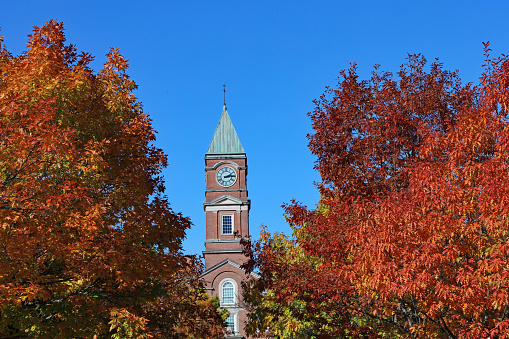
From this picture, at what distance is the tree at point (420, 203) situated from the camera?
959cm

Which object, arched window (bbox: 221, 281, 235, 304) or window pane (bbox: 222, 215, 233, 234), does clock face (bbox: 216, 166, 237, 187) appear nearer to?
window pane (bbox: 222, 215, 233, 234)

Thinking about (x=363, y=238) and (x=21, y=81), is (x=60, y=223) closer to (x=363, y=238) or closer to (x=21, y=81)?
(x=21, y=81)

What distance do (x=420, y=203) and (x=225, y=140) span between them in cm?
6341

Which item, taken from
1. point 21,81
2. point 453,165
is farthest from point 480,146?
point 21,81

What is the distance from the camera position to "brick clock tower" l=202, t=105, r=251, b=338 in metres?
67.8

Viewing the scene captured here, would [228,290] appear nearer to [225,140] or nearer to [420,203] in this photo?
[225,140]

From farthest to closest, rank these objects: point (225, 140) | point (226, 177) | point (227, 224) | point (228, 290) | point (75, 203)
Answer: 1. point (225, 140)
2. point (226, 177)
3. point (227, 224)
4. point (228, 290)
5. point (75, 203)

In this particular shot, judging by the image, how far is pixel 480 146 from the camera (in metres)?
10.6

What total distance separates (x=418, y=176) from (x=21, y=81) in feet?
28.8

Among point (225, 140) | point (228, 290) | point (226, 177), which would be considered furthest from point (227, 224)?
point (225, 140)

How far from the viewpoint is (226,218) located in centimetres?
7044

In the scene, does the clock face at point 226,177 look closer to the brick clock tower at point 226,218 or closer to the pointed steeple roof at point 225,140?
the brick clock tower at point 226,218

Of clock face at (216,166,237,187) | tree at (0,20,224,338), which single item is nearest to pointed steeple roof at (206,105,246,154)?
clock face at (216,166,237,187)

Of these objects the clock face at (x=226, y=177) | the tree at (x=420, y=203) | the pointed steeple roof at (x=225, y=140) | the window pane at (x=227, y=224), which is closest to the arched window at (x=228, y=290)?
the window pane at (x=227, y=224)
